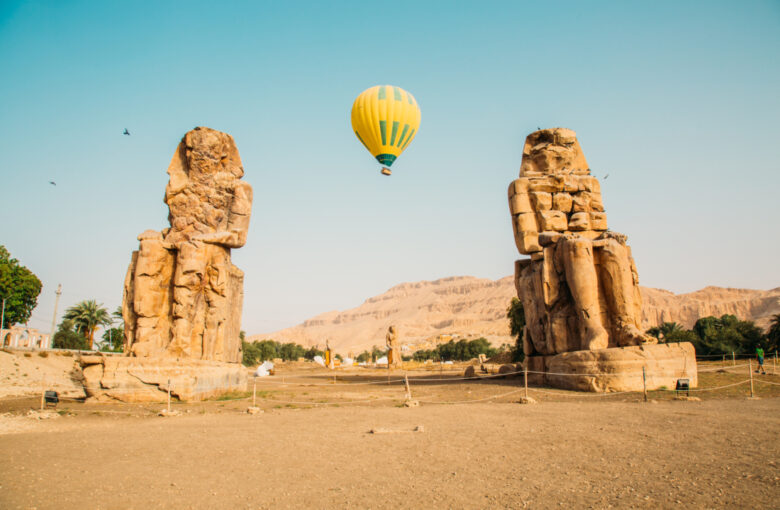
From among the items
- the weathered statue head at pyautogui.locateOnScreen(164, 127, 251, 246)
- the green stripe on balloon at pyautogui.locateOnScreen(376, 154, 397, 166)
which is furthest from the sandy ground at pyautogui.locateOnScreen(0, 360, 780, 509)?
the green stripe on balloon at pyautogui.locateOnScreen(376, 154, 397, 166)

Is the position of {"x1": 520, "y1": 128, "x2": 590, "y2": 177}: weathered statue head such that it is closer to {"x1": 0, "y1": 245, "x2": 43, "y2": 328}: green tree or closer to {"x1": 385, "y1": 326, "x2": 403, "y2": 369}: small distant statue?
{"x1": 385, "y1": 326, "x2": 403, "y2": 369}: small distant statue

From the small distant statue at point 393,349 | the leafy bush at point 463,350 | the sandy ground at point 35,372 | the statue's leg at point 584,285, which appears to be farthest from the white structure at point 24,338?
the leafy bush at point 463,350

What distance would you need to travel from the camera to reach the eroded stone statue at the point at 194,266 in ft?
46.7

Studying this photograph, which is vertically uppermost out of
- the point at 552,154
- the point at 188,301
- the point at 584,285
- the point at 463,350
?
the point at 552,154

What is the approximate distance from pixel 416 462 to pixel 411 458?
8.8 inches

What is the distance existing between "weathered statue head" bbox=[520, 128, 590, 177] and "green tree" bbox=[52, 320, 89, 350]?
134 feet

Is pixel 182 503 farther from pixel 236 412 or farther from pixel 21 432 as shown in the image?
pixel 236 412

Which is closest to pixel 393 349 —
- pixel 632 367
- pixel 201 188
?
pixel 201 188

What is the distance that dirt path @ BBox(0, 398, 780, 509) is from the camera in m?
4.70

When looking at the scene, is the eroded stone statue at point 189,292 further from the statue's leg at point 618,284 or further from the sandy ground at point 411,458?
the statue's leg at point 618,284

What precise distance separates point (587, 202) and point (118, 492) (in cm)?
1655

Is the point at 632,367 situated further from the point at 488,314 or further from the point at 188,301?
the point at 488,314

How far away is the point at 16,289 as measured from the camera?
33.3 m

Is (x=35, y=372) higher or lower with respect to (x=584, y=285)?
lower
